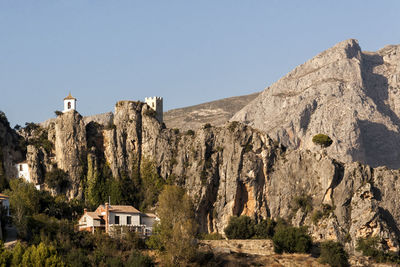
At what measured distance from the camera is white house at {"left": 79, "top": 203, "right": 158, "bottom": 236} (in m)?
94.6

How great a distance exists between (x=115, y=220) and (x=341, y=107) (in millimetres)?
84161

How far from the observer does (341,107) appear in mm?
170500

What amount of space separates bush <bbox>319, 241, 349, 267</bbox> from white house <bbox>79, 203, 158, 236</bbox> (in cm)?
2049

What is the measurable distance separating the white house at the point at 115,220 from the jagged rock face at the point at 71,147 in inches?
482

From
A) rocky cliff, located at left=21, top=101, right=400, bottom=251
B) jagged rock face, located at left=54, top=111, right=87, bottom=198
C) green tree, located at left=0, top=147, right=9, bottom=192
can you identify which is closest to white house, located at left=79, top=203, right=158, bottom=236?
rocky cliff, located at left=21, top=101, right=400, bottom=251

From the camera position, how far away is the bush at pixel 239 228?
4097 inches

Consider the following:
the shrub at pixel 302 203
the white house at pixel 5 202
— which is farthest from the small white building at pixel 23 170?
the shrub at pixel 302 203

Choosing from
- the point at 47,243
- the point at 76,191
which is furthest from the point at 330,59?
the point at 47,243

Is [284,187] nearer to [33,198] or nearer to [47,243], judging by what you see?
[33,198]

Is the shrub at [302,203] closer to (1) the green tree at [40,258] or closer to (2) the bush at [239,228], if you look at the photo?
(2) the bush at [239,228]

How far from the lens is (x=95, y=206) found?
108m

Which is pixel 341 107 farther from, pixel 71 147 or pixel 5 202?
pixel 5 202

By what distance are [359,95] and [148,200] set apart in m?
77.8

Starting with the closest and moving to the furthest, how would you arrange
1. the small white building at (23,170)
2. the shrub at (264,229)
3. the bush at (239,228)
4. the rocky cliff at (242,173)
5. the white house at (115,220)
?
the white house at (115,220) < the bush at (239,228) < the shrub at (264,229) < the rocky cliff at (242,173) < the small white building at (23,170)
